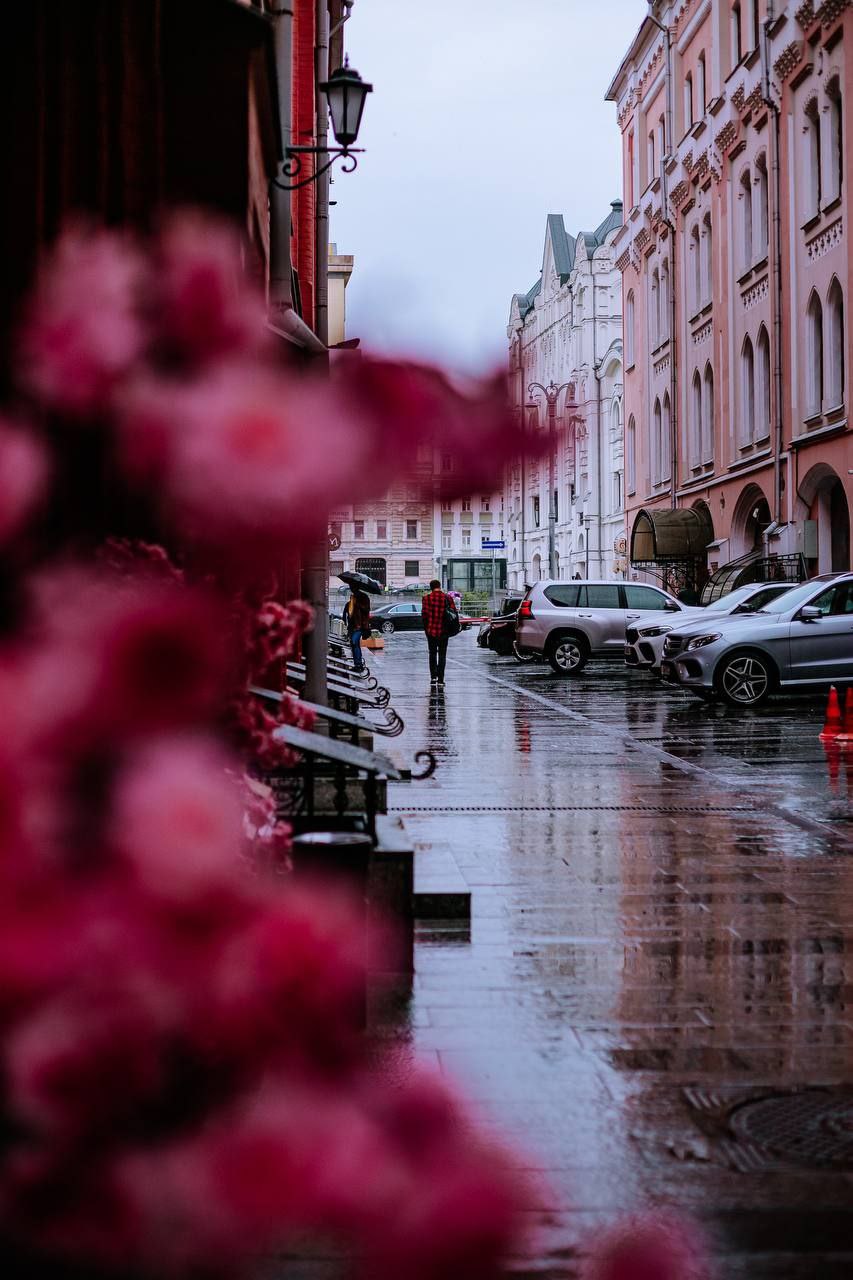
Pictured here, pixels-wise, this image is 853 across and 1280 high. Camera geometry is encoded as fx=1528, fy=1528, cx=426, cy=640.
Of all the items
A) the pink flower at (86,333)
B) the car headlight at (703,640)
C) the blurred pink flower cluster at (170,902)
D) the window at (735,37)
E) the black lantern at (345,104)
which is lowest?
the blurred pink flower cluster at (170,902)

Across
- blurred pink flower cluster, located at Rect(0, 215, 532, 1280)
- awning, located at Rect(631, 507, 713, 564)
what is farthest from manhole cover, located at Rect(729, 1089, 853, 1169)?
awning, located at Rect(631, 507, 713, 564)

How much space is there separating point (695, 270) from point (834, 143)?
12039mm

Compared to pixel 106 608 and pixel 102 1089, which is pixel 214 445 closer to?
pixel 106 608

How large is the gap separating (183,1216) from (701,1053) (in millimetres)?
4114

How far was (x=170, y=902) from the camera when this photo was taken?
112 centimetres

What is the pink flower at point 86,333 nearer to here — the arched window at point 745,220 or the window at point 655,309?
the arched window at point 745,220

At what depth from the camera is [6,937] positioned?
1.11 meters

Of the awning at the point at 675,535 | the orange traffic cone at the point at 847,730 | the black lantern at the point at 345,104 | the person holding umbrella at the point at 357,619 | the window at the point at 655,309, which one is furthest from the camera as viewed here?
the window at the point at 655,309

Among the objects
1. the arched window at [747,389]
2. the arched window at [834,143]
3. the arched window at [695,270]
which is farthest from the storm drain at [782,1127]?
the arched window at [695,270]

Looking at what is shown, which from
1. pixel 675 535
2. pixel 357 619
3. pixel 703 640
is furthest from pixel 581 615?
pixel 703 640

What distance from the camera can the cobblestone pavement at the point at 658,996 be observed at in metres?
3.77

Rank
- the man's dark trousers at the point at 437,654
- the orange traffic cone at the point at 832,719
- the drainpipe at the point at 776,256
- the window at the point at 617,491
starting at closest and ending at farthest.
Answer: the orange traffic cone at the point at 832,719, the man's dark trousers at the point at 437,654, the drainpipe at the point at 776,256, the window at the point at 617,491

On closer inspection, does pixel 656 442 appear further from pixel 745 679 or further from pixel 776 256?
pixel 745 679

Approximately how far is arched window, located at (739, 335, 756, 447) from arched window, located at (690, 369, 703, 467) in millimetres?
4432
